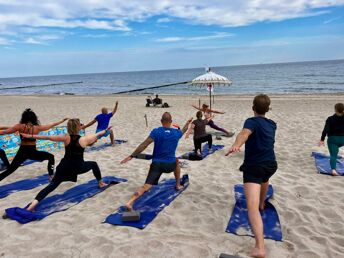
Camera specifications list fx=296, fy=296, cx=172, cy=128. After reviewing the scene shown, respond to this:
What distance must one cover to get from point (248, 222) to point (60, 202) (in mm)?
3459

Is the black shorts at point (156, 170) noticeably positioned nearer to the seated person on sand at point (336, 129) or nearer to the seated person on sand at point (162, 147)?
the seated person on sand at point (162, 147)

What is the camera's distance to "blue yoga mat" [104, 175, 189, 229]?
4.68 meters

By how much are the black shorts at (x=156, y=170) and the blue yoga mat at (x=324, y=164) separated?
13.1ft

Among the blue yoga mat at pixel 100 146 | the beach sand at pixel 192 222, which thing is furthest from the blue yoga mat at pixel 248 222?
the blue yoga mat at pixel 100 146

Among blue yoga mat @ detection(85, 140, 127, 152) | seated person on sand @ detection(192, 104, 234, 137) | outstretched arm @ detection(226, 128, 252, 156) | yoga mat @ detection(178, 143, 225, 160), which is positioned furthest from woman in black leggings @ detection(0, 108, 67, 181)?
seated person on sand @ detection(192, 104, 234, 137)

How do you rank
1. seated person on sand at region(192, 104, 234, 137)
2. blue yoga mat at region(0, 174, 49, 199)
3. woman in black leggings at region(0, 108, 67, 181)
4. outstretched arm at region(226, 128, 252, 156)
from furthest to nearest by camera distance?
seated person on sand at region(192, 104, 234, 137)
blue yoga mat at region(0, 174, 49, 199)
woman in black leggings at region(0, 108, 67, 181)
outstretched arm at region(226, 128, 252, 156)

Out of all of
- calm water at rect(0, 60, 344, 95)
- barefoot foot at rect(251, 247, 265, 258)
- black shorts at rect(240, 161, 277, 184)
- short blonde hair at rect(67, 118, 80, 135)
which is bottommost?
calm water at rect(0, 60, 344, 95)

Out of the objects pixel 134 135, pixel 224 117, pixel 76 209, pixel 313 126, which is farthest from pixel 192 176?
pixel 224 117

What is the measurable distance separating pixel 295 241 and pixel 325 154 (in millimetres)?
5265

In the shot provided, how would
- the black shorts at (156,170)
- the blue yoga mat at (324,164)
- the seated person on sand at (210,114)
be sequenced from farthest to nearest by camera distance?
the seated person on sand at (210,114), the blue yoga mat at (324,164), the black shorts at (156,170)

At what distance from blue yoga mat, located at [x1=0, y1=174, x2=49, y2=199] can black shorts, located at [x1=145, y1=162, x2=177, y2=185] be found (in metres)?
3.09

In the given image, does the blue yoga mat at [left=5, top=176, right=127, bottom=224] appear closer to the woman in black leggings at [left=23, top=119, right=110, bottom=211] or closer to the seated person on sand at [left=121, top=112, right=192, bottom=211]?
the woman in black leggings at [left=23, top=119, right=110, bottom=211]

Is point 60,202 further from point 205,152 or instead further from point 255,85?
point 255,85

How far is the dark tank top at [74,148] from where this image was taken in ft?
17.1
